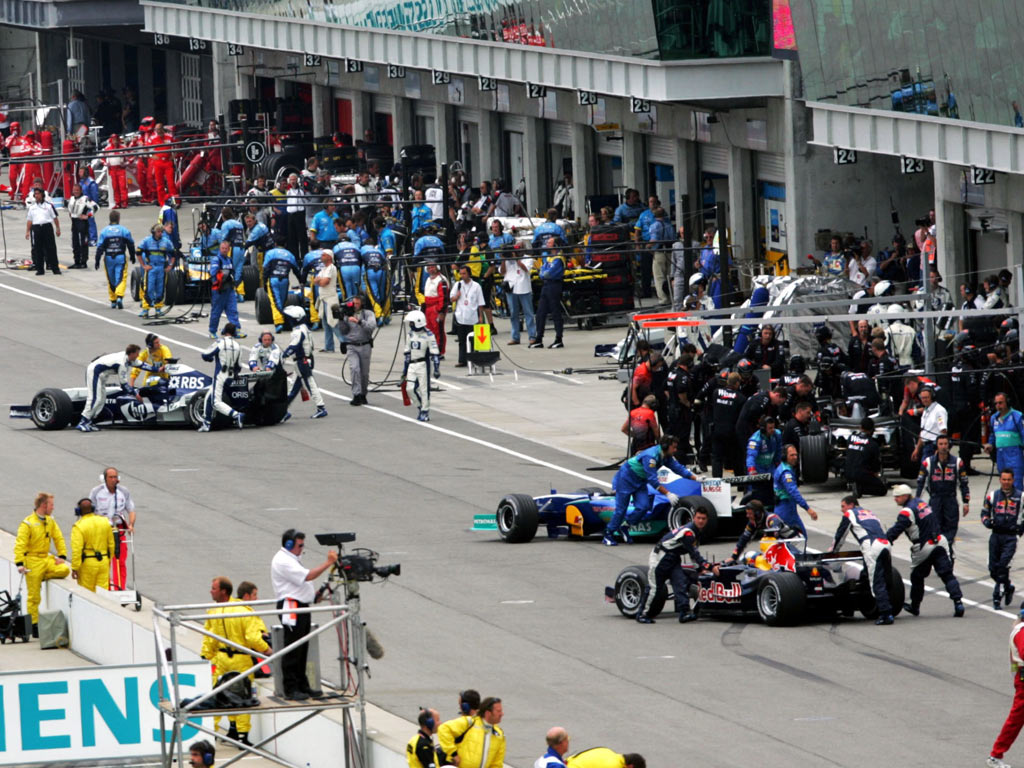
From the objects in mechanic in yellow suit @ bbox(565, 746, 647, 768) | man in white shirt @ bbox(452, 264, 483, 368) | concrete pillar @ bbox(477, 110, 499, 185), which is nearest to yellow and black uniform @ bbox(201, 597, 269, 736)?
mechanic in yellow suit @ bbox(565, 746, 647, 768)

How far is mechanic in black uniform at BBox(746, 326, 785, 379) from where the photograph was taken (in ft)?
90.1

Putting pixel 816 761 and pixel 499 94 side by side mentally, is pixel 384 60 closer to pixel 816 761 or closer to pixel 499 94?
pixel 499 94

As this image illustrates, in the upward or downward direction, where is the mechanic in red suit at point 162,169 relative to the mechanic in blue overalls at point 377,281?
upward

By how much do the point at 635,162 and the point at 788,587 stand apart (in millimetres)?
25337

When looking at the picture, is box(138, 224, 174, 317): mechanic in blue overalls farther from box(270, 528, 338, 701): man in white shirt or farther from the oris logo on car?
box(270, 528, 338, 701): man in white shirt

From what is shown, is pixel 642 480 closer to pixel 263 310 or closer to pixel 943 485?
pixel 943 485

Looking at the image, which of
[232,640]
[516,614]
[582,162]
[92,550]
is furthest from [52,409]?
[582,162]

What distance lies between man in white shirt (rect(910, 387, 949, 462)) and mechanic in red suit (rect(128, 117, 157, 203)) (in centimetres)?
3507

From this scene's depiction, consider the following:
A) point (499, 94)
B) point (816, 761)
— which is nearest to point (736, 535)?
point (816, 761)

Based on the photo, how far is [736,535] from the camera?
2341cm

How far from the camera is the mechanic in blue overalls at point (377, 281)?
122ft

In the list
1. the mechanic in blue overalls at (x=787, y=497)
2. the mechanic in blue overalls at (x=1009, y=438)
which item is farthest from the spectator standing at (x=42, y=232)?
the mechanic in blue overalls at (x=1009, y=438)

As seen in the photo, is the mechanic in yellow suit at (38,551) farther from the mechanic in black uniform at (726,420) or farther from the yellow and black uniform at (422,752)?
the mechanic in black uniform at (726,420)

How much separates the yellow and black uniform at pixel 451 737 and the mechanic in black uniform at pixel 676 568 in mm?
5551
